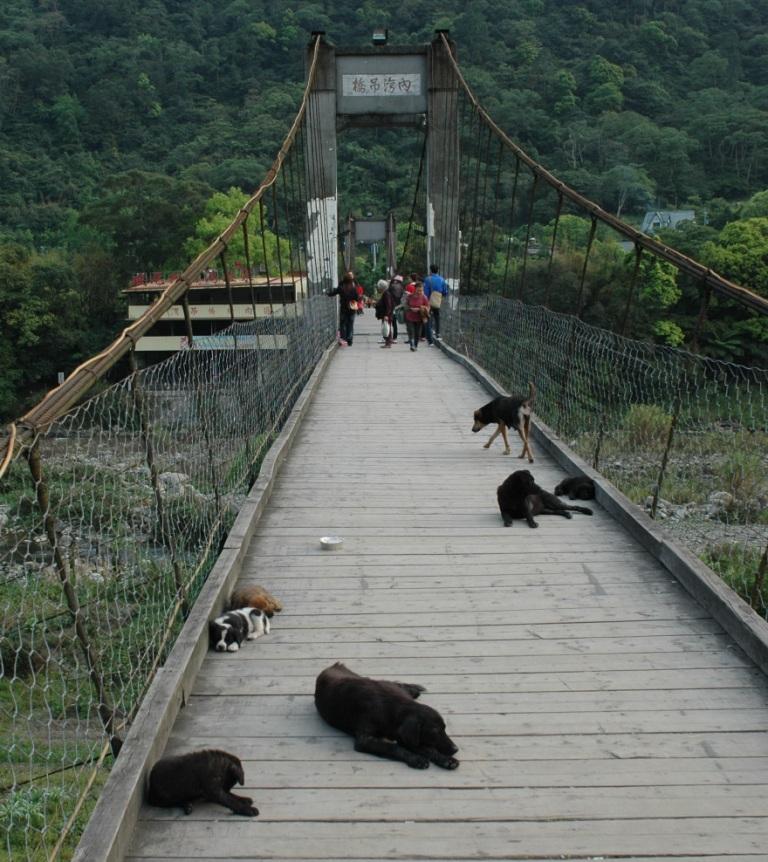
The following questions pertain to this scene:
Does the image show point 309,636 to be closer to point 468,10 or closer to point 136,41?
point 468,10

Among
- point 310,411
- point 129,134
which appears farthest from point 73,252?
point 310,411

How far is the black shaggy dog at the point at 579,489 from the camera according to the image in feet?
Result: 14.4

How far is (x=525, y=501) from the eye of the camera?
4.10 m

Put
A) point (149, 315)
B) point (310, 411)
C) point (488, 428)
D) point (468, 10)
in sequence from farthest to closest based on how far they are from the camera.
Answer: point (468, 10), point (310, 411), point (488, 428), point (149, 315)

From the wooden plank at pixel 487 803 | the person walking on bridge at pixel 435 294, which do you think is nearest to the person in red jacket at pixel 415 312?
the person walking on bridge at pixel 435 294

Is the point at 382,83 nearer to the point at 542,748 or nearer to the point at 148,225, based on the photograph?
the point at 542,748

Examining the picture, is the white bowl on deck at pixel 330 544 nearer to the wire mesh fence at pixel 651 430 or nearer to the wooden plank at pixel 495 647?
the wooden plank at pixel 495 647

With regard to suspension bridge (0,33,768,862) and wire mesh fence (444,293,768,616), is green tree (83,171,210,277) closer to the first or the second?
wire mesh fence (444,293,768,616)

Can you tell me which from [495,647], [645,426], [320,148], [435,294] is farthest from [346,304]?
[495,647]

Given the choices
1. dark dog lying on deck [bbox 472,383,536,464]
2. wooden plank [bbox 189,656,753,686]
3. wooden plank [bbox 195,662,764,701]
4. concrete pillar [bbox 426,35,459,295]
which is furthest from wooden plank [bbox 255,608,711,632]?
concrete pillar [bbox 426,35,459,295]

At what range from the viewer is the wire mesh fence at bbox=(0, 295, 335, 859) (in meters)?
2.21

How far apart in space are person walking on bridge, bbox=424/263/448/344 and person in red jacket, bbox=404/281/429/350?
113 mm

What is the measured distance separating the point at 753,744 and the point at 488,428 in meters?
4.21

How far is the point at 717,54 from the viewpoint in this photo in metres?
61.9
